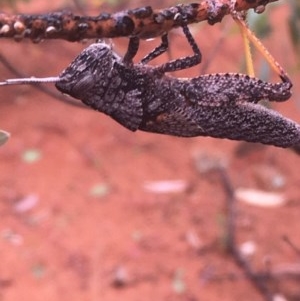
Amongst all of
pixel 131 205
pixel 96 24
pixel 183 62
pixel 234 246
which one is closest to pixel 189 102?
pixel 183 62

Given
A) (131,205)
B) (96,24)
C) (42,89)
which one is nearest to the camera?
(96,24)

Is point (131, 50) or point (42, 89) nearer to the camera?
point (131, 50)

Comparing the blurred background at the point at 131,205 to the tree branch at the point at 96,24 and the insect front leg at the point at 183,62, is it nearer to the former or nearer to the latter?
the insect front leg at the point at 183,62

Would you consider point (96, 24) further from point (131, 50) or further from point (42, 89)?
point (42, 89)

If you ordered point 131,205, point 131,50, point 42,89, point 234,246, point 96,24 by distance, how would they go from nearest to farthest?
point 96,24 < point 131,50 < point 42,89 < point 234,246 < point 131,205

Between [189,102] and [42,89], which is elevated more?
[189,102]

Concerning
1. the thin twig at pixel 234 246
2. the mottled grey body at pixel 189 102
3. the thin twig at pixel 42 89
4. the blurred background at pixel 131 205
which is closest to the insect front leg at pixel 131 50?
the mottled grey body at pixel 189 102

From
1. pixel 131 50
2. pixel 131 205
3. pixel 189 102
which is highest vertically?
pixel 131 50
